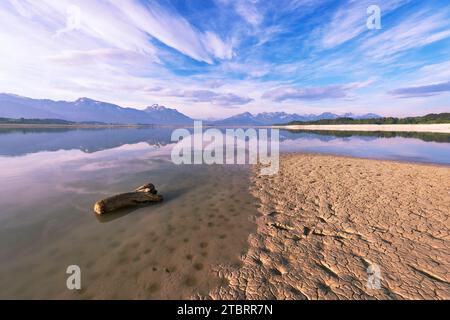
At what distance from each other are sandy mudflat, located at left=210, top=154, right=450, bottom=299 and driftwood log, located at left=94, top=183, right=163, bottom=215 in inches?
202

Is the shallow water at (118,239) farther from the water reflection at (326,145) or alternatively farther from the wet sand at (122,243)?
the water reflection at (326,145)

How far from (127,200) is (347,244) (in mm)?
8283

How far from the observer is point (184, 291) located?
4.05 metres

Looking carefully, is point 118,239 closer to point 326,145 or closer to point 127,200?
point 127,200

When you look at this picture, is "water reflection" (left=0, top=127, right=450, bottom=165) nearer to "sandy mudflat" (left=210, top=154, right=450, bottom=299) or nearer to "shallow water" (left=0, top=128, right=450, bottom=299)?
"sandy mudflat" (left=210, top=154, right=450, bottom=299)

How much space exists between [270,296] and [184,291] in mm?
1851

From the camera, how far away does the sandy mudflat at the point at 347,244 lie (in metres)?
4.05

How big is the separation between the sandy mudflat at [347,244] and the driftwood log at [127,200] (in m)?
5.13

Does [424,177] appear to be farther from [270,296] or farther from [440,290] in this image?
[270,296]

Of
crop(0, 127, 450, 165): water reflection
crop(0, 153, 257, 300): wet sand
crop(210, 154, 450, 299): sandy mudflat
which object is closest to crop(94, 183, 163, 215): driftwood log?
crop(0, 153, 257, 300): wet sand

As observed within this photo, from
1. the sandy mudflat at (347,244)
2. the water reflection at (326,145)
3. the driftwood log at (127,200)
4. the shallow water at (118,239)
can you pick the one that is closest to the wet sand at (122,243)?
the shallow water at (118,239)

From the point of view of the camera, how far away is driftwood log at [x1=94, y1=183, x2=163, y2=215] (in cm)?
736

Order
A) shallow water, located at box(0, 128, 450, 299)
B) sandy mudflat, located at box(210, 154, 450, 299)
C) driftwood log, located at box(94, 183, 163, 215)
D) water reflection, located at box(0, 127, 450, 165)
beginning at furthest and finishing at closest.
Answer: water reflection, located at box(0, 127, 450, 165)
driftwood log, located at box(94, 183, 163, 215)
shallow water, located at box(0, 128, 450, 299)
sandy mudflat, located at box(210, 154, 450, 299)
